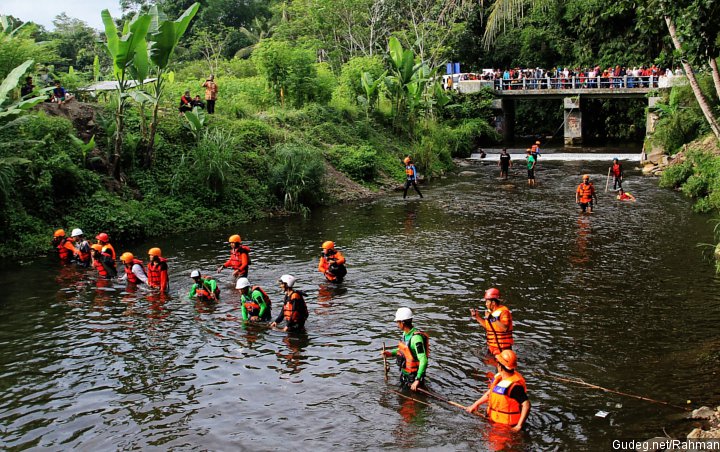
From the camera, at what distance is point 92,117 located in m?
25.4

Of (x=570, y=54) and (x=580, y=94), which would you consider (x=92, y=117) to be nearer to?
(x=580, y=94)

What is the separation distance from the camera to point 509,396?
916 centimetres

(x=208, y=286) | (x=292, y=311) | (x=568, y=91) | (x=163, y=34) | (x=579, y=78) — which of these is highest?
(x=579, y=78)

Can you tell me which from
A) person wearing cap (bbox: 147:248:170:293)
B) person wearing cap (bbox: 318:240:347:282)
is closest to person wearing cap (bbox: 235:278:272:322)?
person wearing cap (bbox: 318:240:347:282)

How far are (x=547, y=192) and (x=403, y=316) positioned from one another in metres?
21.0

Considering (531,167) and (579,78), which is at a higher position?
(579,78)

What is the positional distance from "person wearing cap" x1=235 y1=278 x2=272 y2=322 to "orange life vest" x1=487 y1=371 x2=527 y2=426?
594cm

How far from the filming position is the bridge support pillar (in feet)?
156

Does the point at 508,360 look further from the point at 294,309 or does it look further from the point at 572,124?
the point at 572,124

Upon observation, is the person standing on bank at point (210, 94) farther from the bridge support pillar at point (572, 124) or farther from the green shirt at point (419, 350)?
the bridge support pillar at point (572, 124)

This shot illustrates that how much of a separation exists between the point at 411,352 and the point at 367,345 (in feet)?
8.20

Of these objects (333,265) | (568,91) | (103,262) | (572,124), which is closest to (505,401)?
(333,265)

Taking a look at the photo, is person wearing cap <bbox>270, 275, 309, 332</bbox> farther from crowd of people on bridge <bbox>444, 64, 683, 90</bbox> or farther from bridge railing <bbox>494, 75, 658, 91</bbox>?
bridge railing <bbox>494, 75, 658, 91</bbox>

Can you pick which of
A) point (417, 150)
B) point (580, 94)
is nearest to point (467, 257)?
point (417, 150)
